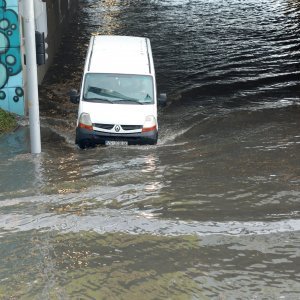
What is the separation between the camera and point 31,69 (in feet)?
45.0

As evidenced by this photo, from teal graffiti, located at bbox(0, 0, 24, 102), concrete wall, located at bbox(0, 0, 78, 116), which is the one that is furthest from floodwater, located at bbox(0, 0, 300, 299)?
Answer: teal graffiti, located at bbox(0, 0, 24, 102)

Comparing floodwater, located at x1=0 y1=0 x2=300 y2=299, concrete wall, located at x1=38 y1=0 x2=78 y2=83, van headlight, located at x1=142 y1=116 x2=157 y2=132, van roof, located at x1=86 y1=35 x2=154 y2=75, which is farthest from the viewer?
concrete wall, located at x1=38 y1=0 x2=78 y2=83

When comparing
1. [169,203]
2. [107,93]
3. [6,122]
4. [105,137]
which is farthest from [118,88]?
[169,203]

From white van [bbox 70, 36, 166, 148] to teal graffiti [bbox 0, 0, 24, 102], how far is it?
6.88 feet

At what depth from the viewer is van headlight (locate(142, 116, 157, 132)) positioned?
14.6 m

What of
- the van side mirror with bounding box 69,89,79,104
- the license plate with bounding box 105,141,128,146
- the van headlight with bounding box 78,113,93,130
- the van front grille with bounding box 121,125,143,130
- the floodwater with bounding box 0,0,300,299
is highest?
the van side mirror with bounding box 69,89,79,104

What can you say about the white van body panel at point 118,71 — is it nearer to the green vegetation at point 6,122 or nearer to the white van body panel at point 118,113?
the white van body panel at point 118,113

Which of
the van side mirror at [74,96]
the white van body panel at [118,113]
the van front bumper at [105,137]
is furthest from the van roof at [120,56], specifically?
the van front bumper at [105,137]

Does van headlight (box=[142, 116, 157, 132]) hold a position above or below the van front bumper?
above

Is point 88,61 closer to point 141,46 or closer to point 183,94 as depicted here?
point 141,46

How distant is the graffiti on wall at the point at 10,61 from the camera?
55.3 ft

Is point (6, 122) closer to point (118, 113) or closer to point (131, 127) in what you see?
point (118, 113)

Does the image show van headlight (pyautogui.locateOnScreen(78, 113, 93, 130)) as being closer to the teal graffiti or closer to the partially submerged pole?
the partially submerged pole

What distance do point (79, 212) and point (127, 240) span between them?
1322mm
